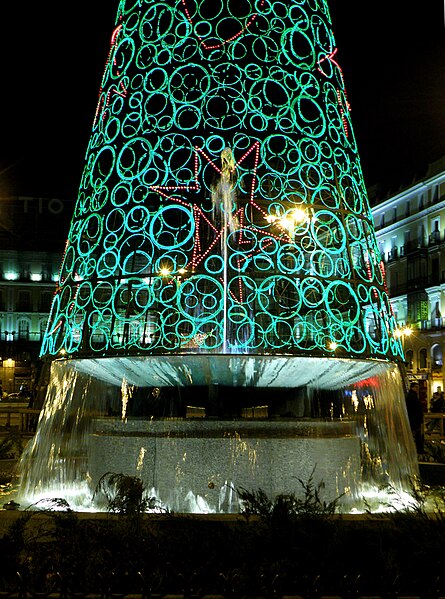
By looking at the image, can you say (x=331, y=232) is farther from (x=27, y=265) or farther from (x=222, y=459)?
(x=27, y=265)

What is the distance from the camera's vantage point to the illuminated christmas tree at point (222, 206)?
11.6 m

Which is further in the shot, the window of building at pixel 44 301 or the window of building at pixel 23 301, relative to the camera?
the window of building at pixel 44 301

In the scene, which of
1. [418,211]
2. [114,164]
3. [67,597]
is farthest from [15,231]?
[67,597]

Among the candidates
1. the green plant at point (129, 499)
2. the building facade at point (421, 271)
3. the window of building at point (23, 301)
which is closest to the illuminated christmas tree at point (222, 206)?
the green plant at point (129, 499)

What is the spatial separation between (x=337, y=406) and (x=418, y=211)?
5255cm

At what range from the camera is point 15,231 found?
95.7 meters

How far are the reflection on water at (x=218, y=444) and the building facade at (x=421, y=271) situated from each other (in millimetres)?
51395

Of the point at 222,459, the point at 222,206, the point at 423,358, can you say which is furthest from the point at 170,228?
the point at 423,358

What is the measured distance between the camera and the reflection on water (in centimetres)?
1088

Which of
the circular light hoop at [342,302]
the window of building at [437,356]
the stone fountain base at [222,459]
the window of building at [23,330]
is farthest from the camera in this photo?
the window of building at [23,330]

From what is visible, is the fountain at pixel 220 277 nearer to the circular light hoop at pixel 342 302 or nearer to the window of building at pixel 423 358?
the circular light hoop at pixel 342 302

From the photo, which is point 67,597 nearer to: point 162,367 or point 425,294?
point 162,367

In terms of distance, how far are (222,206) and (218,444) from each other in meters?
3.36

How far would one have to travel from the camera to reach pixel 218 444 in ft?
35.8
